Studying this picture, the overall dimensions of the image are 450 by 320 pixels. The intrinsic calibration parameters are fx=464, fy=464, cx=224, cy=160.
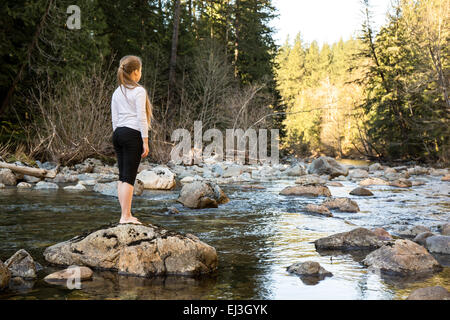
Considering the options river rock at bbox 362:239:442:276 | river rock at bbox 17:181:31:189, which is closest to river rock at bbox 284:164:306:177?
river rock at bbox 17:181:31:189

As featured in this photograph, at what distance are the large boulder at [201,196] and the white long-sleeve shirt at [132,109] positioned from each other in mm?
3804

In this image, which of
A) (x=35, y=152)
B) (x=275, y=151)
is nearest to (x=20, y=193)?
(x=35, y=152)

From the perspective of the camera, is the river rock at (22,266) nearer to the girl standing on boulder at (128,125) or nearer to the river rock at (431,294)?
the girl standing on boulder at (128,125)

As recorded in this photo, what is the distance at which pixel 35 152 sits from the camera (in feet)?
46.3

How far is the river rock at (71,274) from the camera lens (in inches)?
154

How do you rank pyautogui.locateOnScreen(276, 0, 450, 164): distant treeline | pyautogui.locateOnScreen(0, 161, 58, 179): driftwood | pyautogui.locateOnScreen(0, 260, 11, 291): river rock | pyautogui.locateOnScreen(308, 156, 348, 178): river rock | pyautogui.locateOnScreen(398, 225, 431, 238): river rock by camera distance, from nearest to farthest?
pyautogui.locateOnScreen(0, 260, 11, 291): river rock, pyautogui.locateOnScreen(398, 225, 431, 238): river rock, pyautogui.locateOnScreen(0, 161, 58, 179): driftwood, pyautogui.locateOnScreen(308, 156, 348, 178): river rock, pyautogui.locateOnScreen(276, 0, 450, 164): distant treeline

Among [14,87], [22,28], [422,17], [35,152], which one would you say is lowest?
[35,152]

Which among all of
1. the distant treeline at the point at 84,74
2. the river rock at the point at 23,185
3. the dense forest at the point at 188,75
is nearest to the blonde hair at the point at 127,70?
the river rock at the point at 23,185

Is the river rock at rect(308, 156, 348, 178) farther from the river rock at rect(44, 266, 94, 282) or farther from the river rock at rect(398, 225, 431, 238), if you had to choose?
the river rock at rect(44, 266, 94, 282)

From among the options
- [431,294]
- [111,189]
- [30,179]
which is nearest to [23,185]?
[30,179]

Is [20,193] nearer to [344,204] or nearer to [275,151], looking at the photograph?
[344,204]

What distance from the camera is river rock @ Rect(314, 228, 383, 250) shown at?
17.6 feet

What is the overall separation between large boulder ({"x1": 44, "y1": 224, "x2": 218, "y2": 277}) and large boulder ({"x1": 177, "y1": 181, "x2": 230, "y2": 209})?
145 inches
